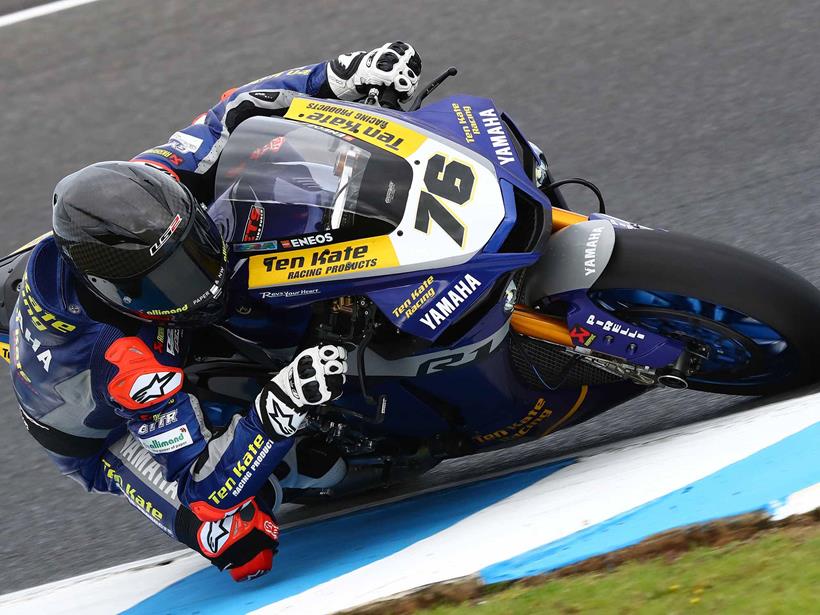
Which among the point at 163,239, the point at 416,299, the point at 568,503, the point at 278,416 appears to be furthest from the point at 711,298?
the point at 163,239

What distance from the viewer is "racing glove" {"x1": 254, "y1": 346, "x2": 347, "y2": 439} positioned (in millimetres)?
3223

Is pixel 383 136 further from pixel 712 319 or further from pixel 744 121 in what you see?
pixel 744 121

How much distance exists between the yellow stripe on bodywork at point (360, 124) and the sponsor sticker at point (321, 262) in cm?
28

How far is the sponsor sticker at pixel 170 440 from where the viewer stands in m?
3.50

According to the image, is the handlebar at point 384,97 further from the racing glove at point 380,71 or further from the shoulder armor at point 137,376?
the shoulder armor at point 137,376

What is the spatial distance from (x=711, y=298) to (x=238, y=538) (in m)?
1.58

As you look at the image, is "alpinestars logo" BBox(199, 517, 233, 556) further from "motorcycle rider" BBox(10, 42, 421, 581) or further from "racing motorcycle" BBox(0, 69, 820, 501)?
"racing motorcycle" BBox(0, 69, 820, 501)

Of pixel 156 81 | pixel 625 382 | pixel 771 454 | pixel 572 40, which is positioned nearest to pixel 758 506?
pixel 771 454

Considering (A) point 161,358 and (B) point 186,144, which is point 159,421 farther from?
(B) point 186,144

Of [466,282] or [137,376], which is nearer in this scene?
[466,282]

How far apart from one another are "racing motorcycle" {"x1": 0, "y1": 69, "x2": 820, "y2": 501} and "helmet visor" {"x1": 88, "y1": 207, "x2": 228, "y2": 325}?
0.12 metres

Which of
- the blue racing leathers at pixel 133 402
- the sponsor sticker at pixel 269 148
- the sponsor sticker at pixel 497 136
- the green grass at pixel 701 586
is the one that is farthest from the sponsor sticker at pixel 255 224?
the green grass at pixel 701 586

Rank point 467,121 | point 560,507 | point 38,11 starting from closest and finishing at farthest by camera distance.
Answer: point 560,507 < point 467,121 < point 38,11

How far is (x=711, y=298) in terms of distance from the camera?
10.6 feet
